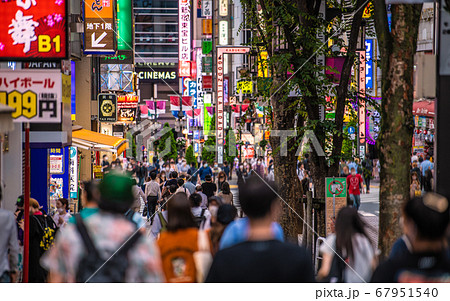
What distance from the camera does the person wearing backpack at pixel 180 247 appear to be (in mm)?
4930

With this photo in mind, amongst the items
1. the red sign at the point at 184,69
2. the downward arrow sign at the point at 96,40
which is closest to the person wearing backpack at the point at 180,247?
the downward arrow sign at the point at 96,40

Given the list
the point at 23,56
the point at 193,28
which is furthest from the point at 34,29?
the point at 193,28

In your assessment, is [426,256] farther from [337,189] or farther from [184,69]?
[184,69]

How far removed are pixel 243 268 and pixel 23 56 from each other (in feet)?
24.8

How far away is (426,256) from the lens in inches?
141

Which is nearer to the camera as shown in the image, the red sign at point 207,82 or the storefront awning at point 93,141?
the storefront awning at point 93,141

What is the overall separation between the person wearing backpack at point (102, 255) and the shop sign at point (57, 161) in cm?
1617

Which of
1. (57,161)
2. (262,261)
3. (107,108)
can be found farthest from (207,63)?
(262,261)

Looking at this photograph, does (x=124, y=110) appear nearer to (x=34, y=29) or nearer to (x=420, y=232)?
(x=34, y=29)

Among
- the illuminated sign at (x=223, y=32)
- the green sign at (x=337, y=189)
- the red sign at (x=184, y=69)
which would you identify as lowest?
the green sign at (x=337, y=189)

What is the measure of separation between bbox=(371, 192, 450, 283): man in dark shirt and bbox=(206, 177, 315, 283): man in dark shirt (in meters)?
0.48

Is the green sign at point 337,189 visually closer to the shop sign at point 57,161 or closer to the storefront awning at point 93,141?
the storefront awning at point 93,141

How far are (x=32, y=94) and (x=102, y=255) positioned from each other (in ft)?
14.6

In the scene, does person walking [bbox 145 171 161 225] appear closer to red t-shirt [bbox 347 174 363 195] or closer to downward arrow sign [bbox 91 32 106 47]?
red t-shirt [bbox 347 174 363 195]
